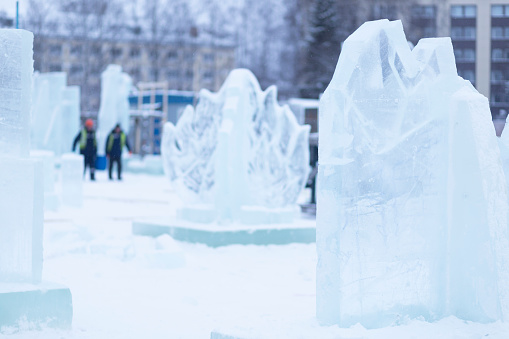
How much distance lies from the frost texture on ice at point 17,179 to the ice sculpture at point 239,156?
14.8ft

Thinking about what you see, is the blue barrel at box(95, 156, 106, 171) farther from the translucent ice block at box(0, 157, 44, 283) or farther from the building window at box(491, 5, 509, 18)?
the translucent ice block at box(0, 157, 44, 283)

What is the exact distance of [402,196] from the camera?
190 inches

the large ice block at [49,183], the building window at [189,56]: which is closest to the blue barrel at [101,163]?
the large ice block at [49,183]

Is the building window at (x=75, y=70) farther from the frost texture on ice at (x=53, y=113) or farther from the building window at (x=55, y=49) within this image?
the frost texture on ice at (x=53, y=113)

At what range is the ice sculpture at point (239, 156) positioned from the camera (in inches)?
392

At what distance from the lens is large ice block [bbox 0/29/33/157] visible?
5395 millimetres

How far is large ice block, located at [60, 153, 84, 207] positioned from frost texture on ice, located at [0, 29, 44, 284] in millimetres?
8228

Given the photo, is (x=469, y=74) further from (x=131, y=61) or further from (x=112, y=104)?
(x=131, y=61)

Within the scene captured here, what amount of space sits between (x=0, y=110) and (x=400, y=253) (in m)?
2.64

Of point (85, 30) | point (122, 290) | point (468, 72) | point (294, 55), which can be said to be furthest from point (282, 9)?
point (122, 290)

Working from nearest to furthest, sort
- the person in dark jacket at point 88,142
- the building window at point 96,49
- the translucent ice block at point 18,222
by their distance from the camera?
the translucent ice block at point 18,222, the person in dark jacket at point 88,142, the building window at point 96,49

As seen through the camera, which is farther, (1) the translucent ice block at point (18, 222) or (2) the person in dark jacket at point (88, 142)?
(2) the person in dark jacket at point (88, 142)

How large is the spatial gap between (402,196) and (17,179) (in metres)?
2.40

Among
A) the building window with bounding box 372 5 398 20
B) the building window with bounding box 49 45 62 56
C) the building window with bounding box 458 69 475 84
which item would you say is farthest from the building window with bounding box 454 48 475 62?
the building window with bounding box 49 45 62 56
